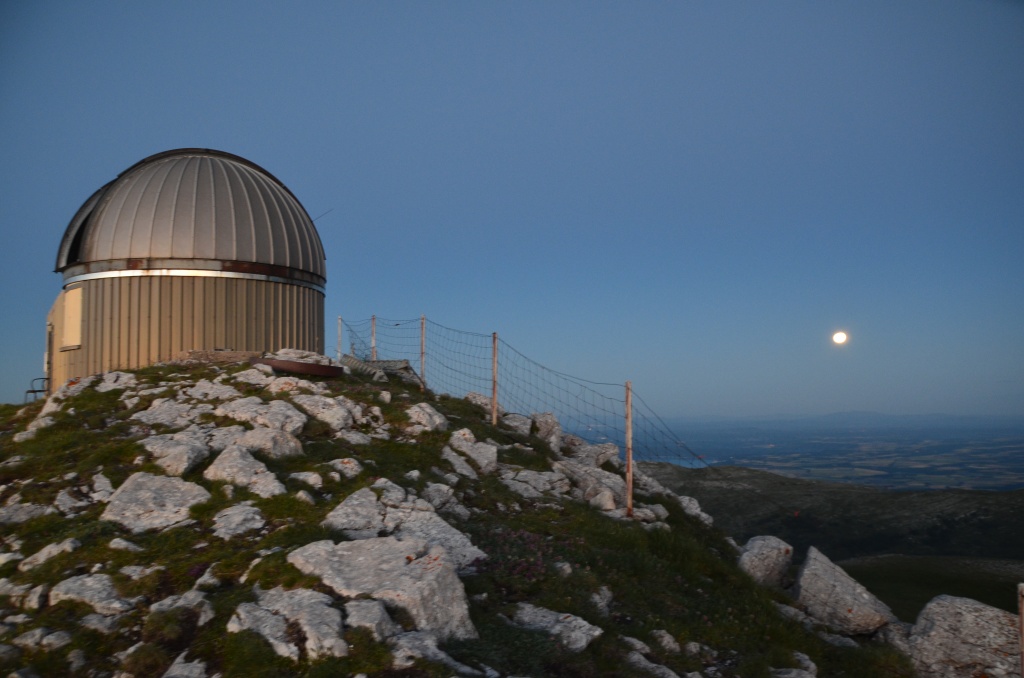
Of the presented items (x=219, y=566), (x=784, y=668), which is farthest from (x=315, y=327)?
(x=784, y=668)

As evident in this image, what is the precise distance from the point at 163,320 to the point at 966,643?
2041 cm

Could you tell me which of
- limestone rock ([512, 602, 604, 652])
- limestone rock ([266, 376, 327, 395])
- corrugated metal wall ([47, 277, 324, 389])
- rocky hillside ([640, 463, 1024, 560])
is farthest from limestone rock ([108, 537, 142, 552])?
rocky hillside ([640, 463, 1024, 560])

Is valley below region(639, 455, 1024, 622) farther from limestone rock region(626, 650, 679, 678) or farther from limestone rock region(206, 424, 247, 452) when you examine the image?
limestone rock region(206, 424, 247, 452)

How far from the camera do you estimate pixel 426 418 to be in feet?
44.7

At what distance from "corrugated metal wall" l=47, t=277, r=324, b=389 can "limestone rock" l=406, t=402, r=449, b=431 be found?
7685 mm

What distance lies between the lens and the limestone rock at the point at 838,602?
10.5 metres

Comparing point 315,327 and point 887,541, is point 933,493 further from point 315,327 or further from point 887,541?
point 315,327

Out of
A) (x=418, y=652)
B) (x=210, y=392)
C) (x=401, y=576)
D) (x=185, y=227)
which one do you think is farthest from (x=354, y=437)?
(x=185, y=227)

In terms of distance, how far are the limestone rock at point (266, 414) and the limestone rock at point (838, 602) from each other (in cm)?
1041

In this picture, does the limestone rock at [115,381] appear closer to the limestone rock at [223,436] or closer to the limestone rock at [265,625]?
the limestone rock at [223,436]

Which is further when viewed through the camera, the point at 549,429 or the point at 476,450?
the point at 549,429

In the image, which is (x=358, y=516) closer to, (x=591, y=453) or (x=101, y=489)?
(x=101, y=489)

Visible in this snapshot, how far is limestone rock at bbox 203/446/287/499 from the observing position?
9406mm

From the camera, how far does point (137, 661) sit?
6.02 meters
